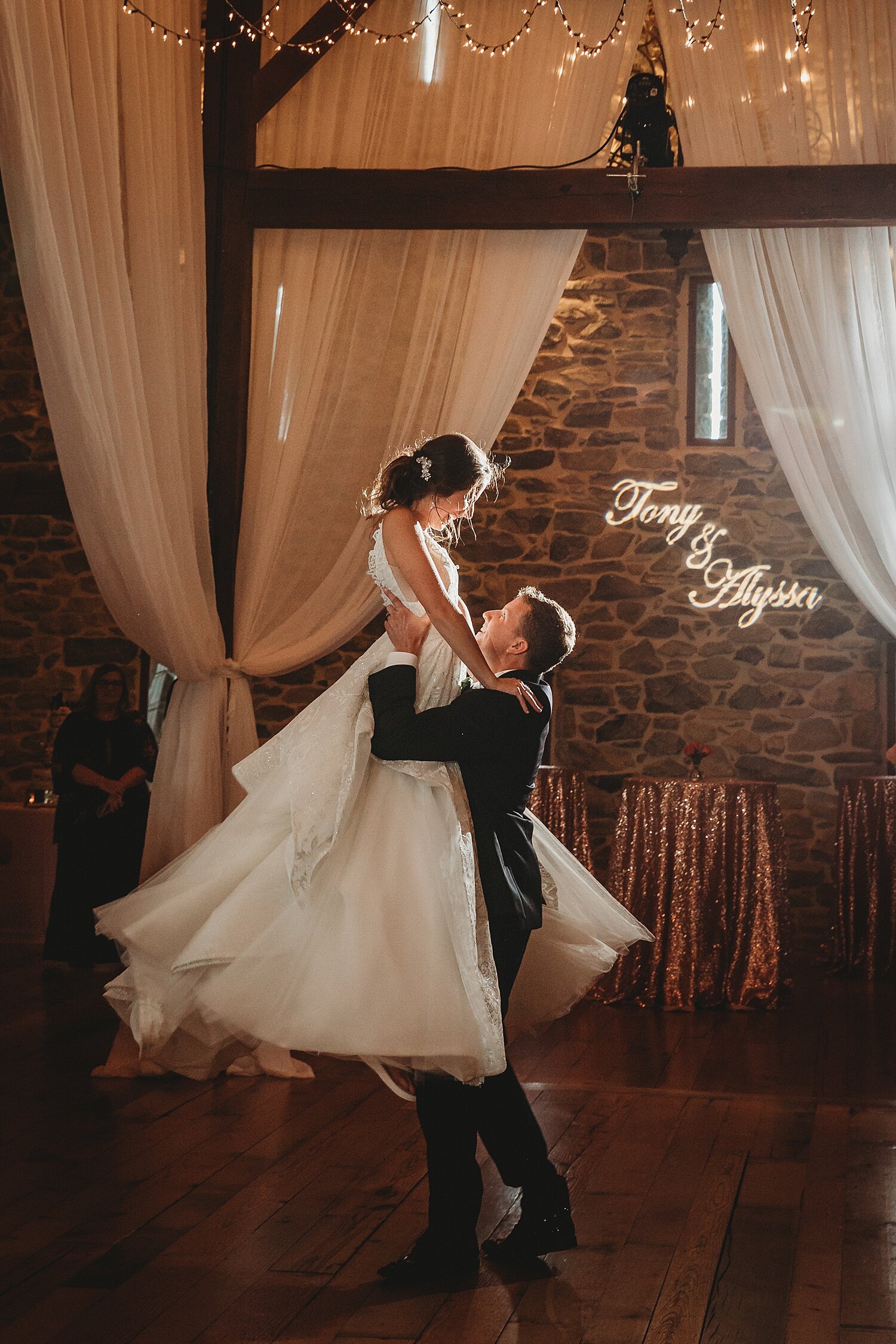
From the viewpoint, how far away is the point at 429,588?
102 inches

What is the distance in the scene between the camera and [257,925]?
246 centimetres

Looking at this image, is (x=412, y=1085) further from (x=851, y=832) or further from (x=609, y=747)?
(x=609, y=747)

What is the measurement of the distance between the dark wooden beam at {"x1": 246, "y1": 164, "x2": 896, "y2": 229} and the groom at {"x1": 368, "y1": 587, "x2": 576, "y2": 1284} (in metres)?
2.34

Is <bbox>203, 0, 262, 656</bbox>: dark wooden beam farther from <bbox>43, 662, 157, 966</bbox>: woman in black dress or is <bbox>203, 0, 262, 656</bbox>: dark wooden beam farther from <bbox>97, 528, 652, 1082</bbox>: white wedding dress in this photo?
<bbox>43, 662, 157, 966</bbox>: woman in black dress

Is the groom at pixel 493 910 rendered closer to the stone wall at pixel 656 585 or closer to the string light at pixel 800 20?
the string light at pixel 800 20

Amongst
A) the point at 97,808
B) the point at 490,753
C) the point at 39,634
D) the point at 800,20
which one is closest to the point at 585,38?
the point at 800,20

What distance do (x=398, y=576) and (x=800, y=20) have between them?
2.84 meters

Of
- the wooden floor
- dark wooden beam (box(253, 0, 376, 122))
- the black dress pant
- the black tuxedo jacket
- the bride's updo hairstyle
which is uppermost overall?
dark wooden beam (box(253, 0, 376, 122))

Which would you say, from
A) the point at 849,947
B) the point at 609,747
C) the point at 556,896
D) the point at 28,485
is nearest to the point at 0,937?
the point at 28,485

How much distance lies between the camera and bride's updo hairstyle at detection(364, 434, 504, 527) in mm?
2670

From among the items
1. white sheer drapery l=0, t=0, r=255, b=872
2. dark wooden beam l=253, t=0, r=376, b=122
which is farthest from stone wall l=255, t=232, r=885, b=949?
white sheer drapery l=0, t=0, r=255, b=872

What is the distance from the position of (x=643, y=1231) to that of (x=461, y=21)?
377cm

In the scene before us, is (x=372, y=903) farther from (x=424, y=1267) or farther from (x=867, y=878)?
(x=867, y=878)

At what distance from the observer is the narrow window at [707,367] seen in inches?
300
